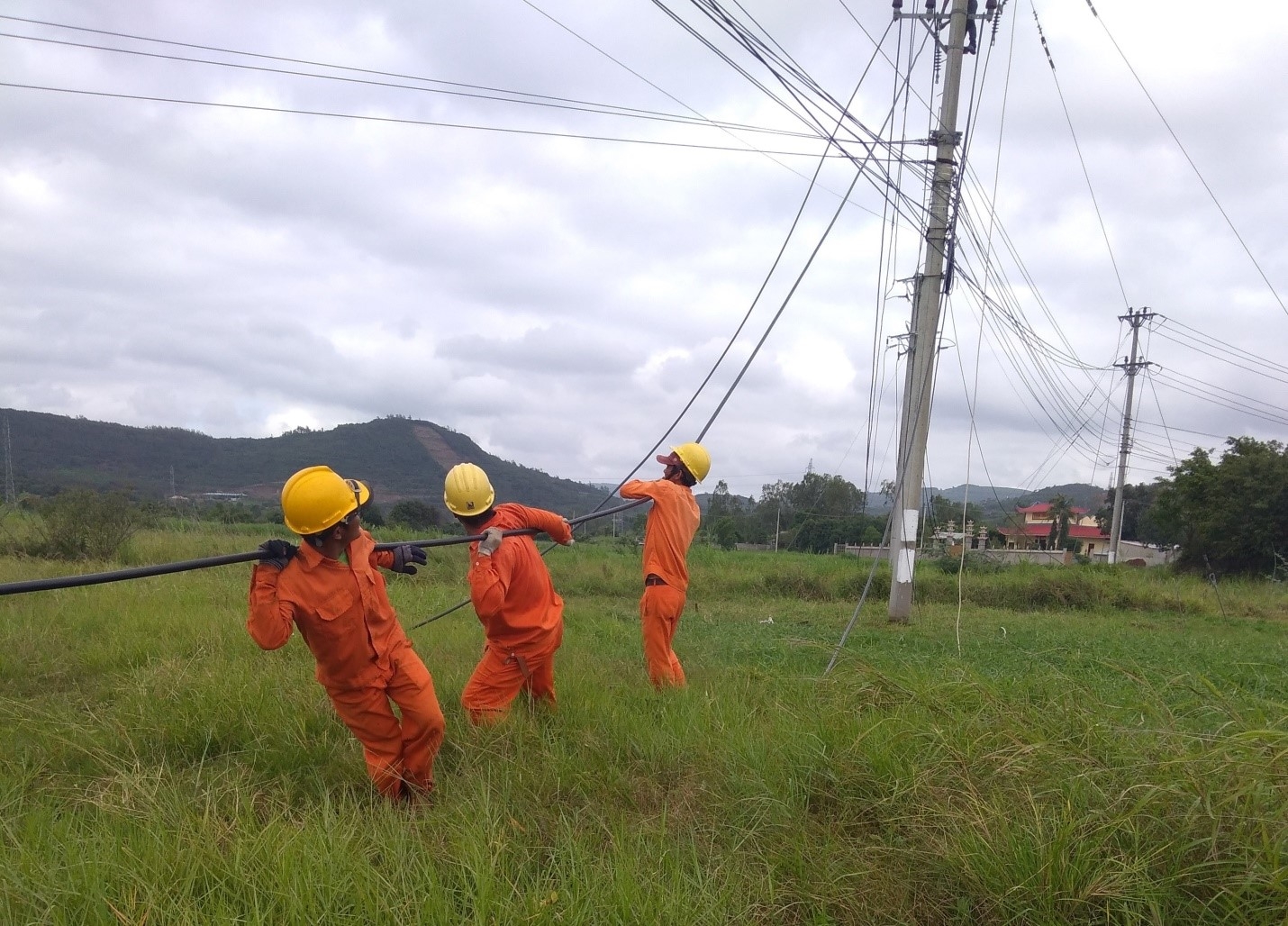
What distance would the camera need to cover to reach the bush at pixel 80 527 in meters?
11.9

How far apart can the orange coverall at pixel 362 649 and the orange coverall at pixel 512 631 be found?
59cm

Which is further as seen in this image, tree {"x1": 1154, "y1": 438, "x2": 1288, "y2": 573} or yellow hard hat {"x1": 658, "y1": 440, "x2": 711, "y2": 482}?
tree {"x1": 1154, "y1": 438, "x2": 1288, "y2": 573}

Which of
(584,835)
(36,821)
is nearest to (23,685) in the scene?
(36,821)

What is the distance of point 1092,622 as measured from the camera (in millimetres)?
12883

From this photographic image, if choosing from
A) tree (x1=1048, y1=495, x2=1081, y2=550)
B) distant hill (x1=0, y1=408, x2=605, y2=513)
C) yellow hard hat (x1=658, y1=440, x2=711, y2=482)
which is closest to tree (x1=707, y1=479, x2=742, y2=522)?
distant hill (x1=0, y1=408, x2=605, y2=513)

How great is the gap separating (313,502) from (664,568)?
265 centimetres

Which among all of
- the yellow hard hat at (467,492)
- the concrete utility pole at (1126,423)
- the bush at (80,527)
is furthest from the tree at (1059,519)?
the yellow hard hat at (467,492)

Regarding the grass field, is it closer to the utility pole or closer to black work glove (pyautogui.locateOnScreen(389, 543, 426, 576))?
black work glove (pyautogui.locateOnScreen(389, 543, 426, 576))

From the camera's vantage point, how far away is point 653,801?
3.48m

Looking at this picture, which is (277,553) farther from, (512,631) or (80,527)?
(80,527)

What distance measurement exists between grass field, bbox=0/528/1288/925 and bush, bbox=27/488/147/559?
670 centimetres

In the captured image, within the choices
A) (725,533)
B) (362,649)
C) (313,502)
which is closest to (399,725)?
(362,649)

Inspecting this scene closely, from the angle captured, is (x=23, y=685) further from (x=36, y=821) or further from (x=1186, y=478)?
(x=1186, y=478)

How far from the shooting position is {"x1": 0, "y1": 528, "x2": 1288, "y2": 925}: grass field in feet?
8.20
